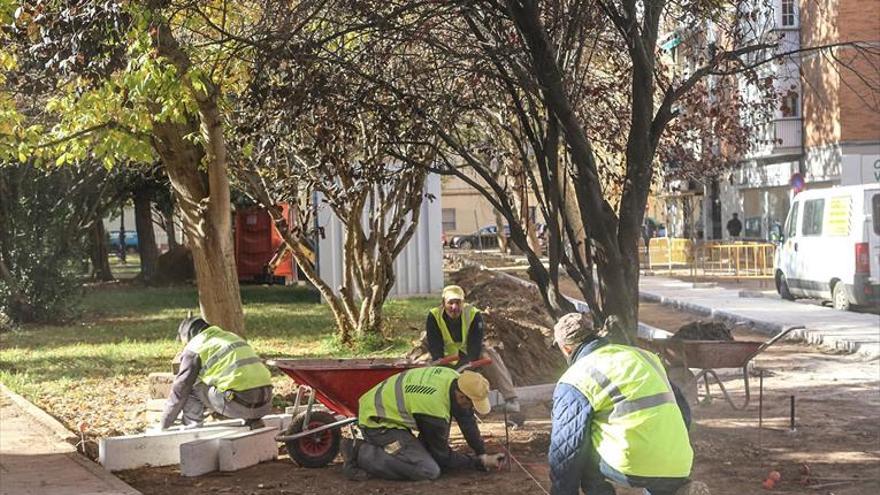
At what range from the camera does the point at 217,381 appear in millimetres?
9570

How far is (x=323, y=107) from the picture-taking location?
10164mm

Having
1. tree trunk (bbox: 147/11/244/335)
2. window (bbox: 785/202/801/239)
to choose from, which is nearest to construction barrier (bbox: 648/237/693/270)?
window (bbox: 785/202/801/239)

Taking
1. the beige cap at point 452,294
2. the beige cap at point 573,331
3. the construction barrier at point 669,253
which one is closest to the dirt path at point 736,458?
the beige cap at point 452,294

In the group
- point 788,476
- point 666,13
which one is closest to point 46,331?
point 666,13

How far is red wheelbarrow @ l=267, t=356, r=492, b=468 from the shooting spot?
30.4 ft

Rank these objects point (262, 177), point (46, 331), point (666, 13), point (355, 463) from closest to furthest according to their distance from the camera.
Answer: point (355, 463) < point (666, 13) < point (262, 177) < point (46, 331)

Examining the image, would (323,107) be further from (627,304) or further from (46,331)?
(46,331)

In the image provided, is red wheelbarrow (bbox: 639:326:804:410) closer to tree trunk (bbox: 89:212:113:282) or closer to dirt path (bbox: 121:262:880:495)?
dirt path (bbox: 121:262:880:495)

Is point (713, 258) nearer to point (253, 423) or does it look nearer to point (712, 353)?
point (712, 353)

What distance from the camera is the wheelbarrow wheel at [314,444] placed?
9312mm

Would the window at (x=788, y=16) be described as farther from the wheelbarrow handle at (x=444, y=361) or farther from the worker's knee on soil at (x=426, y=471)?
the worker's knee on soil at (x=426, y=471)

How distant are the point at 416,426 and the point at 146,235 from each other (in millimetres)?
31433

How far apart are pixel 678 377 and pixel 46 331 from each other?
15722 mm

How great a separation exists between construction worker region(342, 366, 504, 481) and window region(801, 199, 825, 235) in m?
14.2
